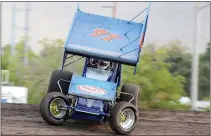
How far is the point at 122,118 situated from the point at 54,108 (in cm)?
120

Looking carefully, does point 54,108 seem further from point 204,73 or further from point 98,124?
point 204,73

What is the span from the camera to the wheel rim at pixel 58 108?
766 centimetres

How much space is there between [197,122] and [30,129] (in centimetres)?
402

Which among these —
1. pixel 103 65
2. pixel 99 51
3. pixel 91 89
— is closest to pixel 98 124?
pixel 91 89

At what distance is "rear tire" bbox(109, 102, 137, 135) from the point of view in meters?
7.30

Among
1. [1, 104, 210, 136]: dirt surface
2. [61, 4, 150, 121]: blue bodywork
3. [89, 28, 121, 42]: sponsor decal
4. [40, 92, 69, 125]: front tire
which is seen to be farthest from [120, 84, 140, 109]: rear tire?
[40, 92, 69, 125]: front tire

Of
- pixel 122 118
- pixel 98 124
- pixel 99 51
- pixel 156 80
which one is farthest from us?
pixel 156 80

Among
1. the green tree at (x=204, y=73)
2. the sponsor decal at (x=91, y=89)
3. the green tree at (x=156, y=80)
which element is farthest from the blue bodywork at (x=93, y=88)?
the green tree at (x=204, y=73)

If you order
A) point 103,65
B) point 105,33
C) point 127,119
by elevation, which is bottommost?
point 127,119

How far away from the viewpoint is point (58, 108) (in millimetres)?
7695

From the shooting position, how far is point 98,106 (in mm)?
7676

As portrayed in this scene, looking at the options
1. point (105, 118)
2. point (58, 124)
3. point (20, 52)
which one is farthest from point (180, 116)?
point (20, 52)

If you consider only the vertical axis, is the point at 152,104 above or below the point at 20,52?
below

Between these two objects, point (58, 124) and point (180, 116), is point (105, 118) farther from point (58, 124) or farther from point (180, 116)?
point (180, 116)
